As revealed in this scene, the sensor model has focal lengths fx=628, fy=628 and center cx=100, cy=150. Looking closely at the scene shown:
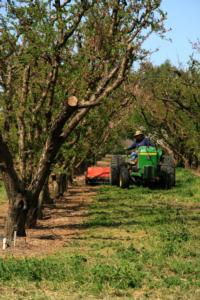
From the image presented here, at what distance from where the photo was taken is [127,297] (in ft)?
23.8

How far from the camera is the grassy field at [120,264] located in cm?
750

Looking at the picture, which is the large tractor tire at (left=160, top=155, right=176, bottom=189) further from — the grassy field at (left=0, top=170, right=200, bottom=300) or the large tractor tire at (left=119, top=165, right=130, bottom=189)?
the grassy field at (left=0, top=170, right=200, bottom=300)

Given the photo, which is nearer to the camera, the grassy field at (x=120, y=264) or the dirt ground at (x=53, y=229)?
the grassy field at (x=120, y=264)

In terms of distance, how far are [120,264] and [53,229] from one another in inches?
187

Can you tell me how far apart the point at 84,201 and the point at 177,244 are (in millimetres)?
10251

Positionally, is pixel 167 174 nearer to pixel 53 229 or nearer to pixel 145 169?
pixel 145 169

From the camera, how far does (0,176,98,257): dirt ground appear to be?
10.5m

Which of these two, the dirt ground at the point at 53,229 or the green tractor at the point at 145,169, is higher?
the green tractor at the point at 145,169

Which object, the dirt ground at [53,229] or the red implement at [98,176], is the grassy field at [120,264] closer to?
the dirt ground at [53,229]

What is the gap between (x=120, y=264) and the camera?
29.5ft

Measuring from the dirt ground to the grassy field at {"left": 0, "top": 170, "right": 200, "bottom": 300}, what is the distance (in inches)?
11.6

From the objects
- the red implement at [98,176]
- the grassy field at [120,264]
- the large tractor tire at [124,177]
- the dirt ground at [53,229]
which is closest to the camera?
the grassy field at [120,264]

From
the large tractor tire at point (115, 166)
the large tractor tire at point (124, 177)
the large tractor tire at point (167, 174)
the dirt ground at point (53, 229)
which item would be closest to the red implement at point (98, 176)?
the large tractor tire at point (115, 166)

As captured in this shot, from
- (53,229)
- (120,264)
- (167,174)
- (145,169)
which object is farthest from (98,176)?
(120,264)
